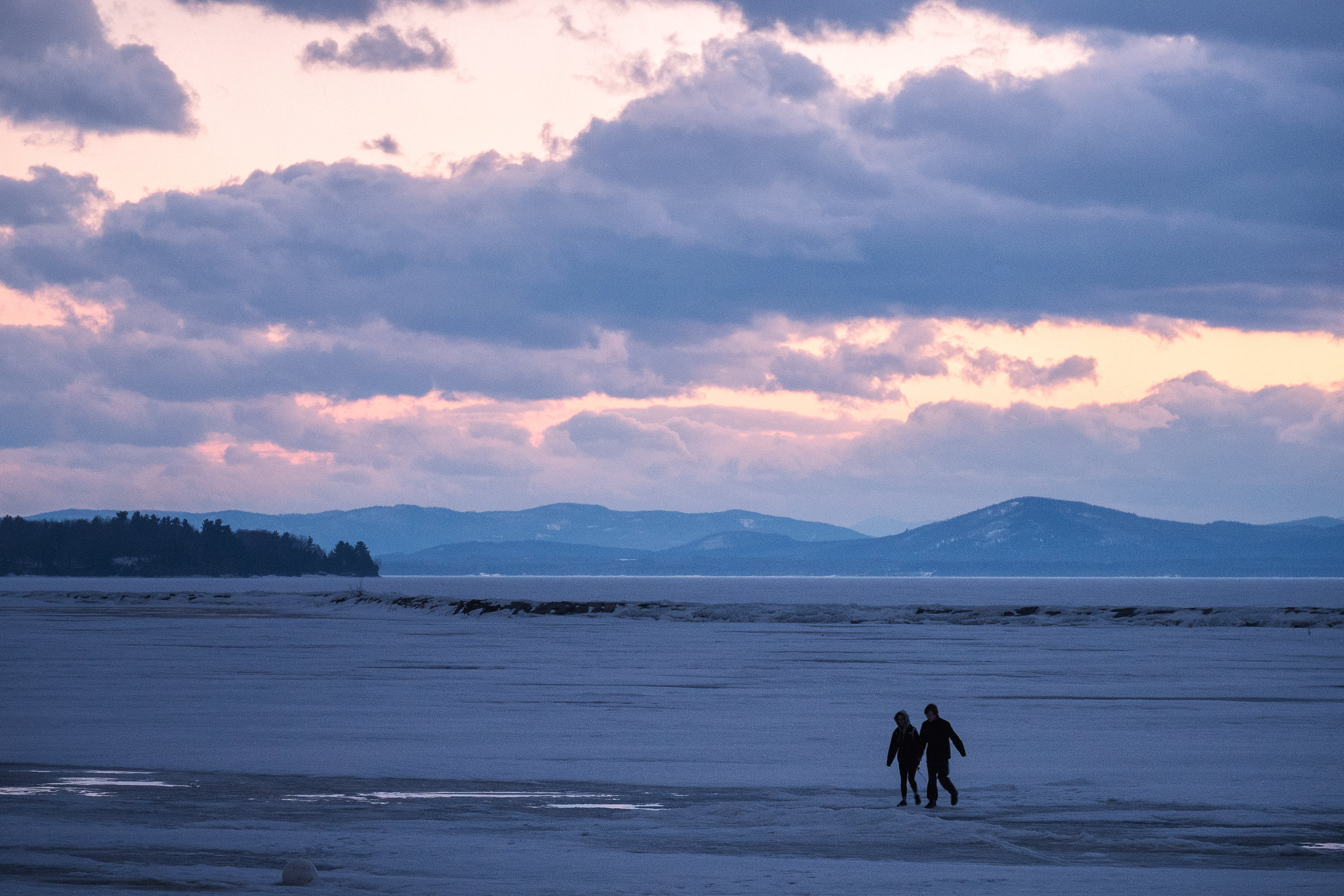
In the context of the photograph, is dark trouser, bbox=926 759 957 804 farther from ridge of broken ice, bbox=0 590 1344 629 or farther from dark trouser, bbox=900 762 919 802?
ridge of broken ice, bbox=0 590 1344 629

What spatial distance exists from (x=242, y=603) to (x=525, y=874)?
119 metres

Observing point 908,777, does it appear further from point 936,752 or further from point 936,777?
point 936,752

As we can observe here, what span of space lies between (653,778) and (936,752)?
487 centimetres

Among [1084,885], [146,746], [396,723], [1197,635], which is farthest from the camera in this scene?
[1197,635]

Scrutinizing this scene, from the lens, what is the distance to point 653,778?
22.2 metres

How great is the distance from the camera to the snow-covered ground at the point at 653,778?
50.3ft

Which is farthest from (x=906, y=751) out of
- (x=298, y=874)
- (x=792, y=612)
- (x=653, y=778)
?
(x=792, y=612)

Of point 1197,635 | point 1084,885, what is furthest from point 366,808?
point 1197,635

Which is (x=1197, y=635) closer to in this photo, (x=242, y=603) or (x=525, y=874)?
(x=525, y=874)

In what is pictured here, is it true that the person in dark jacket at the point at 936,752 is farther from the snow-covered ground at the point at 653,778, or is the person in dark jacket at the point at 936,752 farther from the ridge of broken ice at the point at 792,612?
the ridge of broken ice at the point at 792,612

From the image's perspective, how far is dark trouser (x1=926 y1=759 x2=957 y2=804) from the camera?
1959 cm

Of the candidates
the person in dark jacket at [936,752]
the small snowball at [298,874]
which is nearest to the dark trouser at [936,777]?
the person in dark jacket at [936,752]

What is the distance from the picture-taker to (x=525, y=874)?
1509 centimetres

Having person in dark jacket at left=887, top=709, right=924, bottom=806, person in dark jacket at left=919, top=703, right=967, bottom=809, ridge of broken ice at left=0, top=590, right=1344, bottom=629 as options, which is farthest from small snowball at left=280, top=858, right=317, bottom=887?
ridge of broken ice at left=0, top=590, right=1344, bottom=629
